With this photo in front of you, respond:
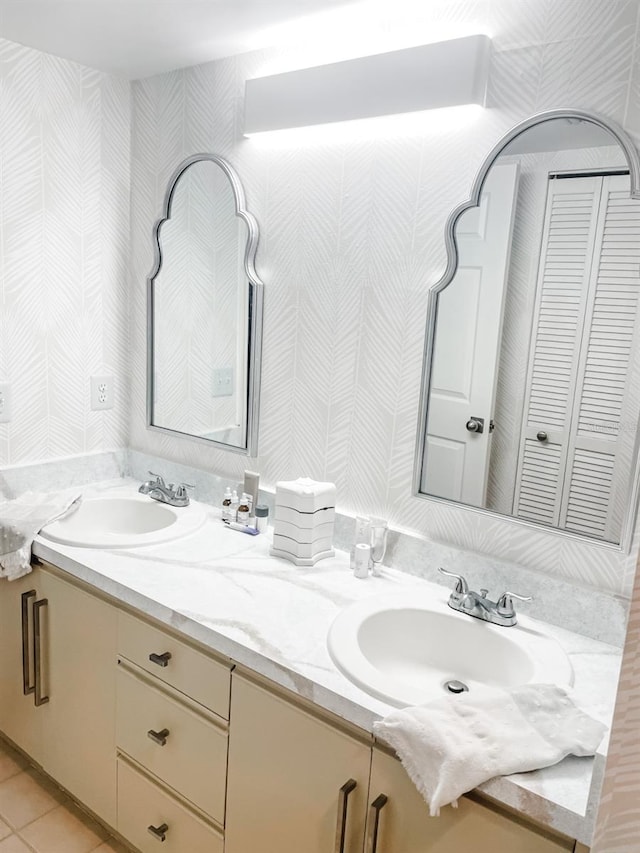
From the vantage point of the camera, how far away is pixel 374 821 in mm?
1109

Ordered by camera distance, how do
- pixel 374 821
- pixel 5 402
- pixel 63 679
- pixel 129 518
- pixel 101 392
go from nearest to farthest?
pixel 374 821 < pixel 63 679 < pixel 5 402 < pixel 129 518 < pixel 101 392

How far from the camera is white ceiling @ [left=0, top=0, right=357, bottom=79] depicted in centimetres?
157

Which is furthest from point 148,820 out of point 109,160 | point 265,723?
point 109,160

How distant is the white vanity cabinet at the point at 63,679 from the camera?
→ 5.42 feet

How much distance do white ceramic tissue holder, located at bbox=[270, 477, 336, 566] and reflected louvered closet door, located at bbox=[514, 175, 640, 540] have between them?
1.76 feet

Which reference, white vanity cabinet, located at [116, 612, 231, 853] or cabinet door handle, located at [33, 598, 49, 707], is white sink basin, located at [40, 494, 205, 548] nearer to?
cabinet door handle, located at [33, 598, 49, 707]

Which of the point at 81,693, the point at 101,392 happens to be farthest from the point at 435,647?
the point at 101,392

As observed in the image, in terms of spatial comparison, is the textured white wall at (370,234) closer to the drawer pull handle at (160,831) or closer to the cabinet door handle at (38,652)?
the cabinet door handle at (38,652)

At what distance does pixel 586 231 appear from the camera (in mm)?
1328

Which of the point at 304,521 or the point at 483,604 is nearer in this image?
the point at 483,604

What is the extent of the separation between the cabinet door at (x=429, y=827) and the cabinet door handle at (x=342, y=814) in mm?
40

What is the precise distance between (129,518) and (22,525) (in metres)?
0.38

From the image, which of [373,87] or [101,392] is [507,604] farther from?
[101,392]

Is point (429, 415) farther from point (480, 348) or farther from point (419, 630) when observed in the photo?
point (419, 630)
